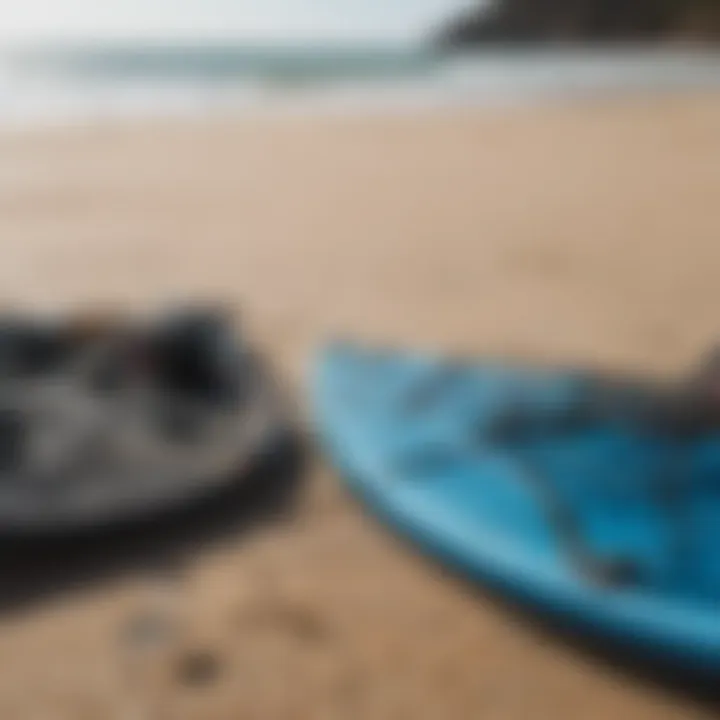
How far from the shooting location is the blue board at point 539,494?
1.04 metres

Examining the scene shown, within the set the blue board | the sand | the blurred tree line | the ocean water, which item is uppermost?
the blue board

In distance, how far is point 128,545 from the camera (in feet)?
4.02

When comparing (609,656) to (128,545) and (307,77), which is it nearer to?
(128,545)

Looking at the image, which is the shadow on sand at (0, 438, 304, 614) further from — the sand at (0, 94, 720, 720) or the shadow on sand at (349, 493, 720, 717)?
the shadow on sand at (349, 493, 720, 717)

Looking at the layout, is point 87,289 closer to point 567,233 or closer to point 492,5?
point 567,233

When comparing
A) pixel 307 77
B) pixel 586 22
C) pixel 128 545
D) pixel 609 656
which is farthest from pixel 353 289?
pixel 586 22

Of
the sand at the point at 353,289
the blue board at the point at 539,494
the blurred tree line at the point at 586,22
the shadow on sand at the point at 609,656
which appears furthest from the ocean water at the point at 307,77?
the shadow on sand at the point at 609,656

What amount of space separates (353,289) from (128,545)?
0.94m

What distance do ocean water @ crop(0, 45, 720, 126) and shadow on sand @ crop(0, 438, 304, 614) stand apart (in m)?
3.00

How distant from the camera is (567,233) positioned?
2539 millimetres

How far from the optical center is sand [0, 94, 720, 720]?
1.04 m

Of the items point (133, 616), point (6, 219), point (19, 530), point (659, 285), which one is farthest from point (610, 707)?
point (6, 219)

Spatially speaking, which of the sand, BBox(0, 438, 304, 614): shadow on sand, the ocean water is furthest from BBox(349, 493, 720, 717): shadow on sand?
the ocean water

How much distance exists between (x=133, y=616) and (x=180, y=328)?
425mm
